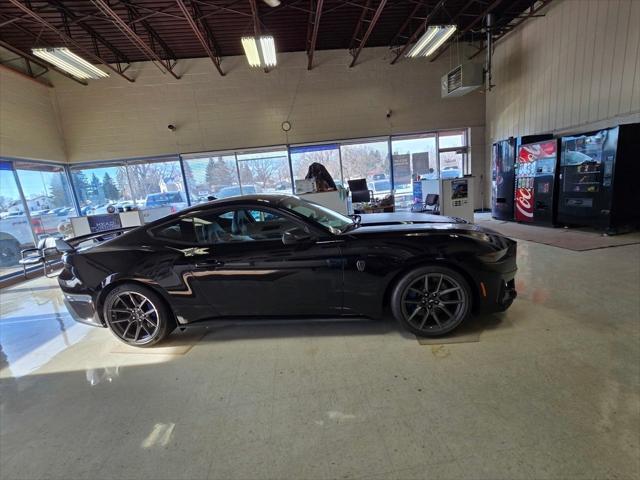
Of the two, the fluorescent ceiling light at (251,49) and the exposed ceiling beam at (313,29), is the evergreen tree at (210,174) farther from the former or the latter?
the exposed ceiling beam at (313,29)

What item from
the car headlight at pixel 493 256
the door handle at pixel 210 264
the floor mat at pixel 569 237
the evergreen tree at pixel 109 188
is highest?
the evergreen tree at pixel 109 188

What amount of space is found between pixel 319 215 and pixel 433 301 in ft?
3.62

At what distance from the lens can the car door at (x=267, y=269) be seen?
7.13 ft

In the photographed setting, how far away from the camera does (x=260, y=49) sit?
5.64 m

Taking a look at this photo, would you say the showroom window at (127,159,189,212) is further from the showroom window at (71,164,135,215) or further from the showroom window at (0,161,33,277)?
the showroom window at (0,161,33,277)

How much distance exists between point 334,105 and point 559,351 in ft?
26.1

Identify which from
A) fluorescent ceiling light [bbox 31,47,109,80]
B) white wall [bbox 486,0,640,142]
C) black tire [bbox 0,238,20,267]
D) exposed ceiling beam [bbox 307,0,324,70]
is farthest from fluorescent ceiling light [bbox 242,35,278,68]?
black tire [bbox 0,238,20,267]

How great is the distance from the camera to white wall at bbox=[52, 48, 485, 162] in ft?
26.3

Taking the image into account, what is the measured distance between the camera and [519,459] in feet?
4.10

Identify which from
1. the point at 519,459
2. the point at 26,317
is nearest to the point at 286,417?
the point at 519,459

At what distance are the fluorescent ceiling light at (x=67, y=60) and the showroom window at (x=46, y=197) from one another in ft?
8.28

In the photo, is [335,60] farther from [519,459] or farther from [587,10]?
[519,459]

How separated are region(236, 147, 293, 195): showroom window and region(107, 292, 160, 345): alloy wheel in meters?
6.47

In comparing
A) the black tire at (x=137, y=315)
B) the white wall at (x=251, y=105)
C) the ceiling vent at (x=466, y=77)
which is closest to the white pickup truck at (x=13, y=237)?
the white wall at (x=251, y=105)
